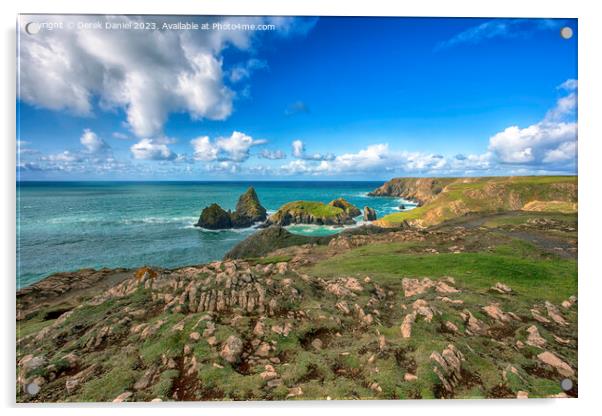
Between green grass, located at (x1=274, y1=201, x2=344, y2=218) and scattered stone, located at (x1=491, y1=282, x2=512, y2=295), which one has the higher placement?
green grass, located at (x1=274, y1=201, x2=344, y2=218)

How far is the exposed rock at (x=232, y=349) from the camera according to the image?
21.1ft

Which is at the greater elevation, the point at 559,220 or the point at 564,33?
the point at 564,33

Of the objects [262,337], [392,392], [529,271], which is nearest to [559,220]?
[529,271]

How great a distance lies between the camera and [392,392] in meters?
6.02

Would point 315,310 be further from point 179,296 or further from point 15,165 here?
point 15,165

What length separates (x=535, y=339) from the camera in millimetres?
6957

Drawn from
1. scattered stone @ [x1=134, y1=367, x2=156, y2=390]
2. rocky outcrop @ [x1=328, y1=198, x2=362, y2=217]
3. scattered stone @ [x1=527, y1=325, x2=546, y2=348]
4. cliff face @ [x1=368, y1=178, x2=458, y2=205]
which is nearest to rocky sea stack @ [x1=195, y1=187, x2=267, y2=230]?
rocky outcrop @ [x1=328, y1=198, x2=362, y2=217]

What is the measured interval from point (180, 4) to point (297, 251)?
13071mm

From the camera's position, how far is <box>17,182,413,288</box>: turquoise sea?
8.79 meters

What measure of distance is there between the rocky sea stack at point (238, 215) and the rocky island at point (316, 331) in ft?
11.1

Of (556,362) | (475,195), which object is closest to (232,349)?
(556,362)

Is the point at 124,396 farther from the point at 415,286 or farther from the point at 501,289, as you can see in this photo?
the point at 501,289

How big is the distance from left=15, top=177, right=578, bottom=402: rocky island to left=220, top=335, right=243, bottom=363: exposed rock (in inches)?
1.0

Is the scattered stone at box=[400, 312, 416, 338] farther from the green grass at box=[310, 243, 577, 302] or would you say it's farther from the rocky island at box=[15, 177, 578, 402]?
the green grass at box=[310, 243, 577, 302]
